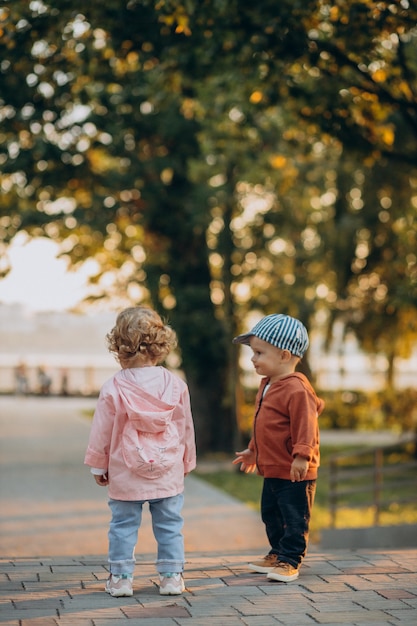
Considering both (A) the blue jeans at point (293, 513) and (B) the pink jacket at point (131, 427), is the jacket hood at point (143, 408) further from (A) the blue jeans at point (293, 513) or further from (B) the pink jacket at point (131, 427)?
(A) the blue jeans at point (293, 513)

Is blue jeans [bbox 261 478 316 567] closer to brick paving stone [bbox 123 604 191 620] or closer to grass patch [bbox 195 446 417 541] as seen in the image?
brick paving stone [bbox 123 604 191 620]

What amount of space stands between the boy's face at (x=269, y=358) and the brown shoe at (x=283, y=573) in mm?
957

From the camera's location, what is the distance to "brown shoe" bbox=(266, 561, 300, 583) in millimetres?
5469

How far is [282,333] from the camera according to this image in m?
5.53

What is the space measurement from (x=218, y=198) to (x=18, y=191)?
3.87 meters

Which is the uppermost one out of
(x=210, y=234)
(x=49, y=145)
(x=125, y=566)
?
(x=49, y=145)

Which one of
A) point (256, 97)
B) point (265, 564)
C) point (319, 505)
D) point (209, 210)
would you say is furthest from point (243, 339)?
point (209, 210)

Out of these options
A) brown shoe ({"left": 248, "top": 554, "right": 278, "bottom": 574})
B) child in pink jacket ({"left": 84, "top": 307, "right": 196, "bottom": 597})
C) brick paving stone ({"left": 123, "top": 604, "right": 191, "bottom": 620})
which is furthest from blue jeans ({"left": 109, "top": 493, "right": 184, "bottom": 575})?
brown shoe ({"left": 248, "top": 554, "right": 278, "bottom": 574})

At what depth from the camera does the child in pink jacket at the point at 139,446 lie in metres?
5.13

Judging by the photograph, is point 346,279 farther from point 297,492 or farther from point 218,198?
point 297,492

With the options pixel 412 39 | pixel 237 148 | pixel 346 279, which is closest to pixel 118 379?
pixel 412 39

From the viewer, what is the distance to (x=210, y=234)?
20859 mm

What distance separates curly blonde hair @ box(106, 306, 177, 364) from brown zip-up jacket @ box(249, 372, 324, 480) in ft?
2.16

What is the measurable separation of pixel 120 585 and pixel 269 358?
4.37ft
